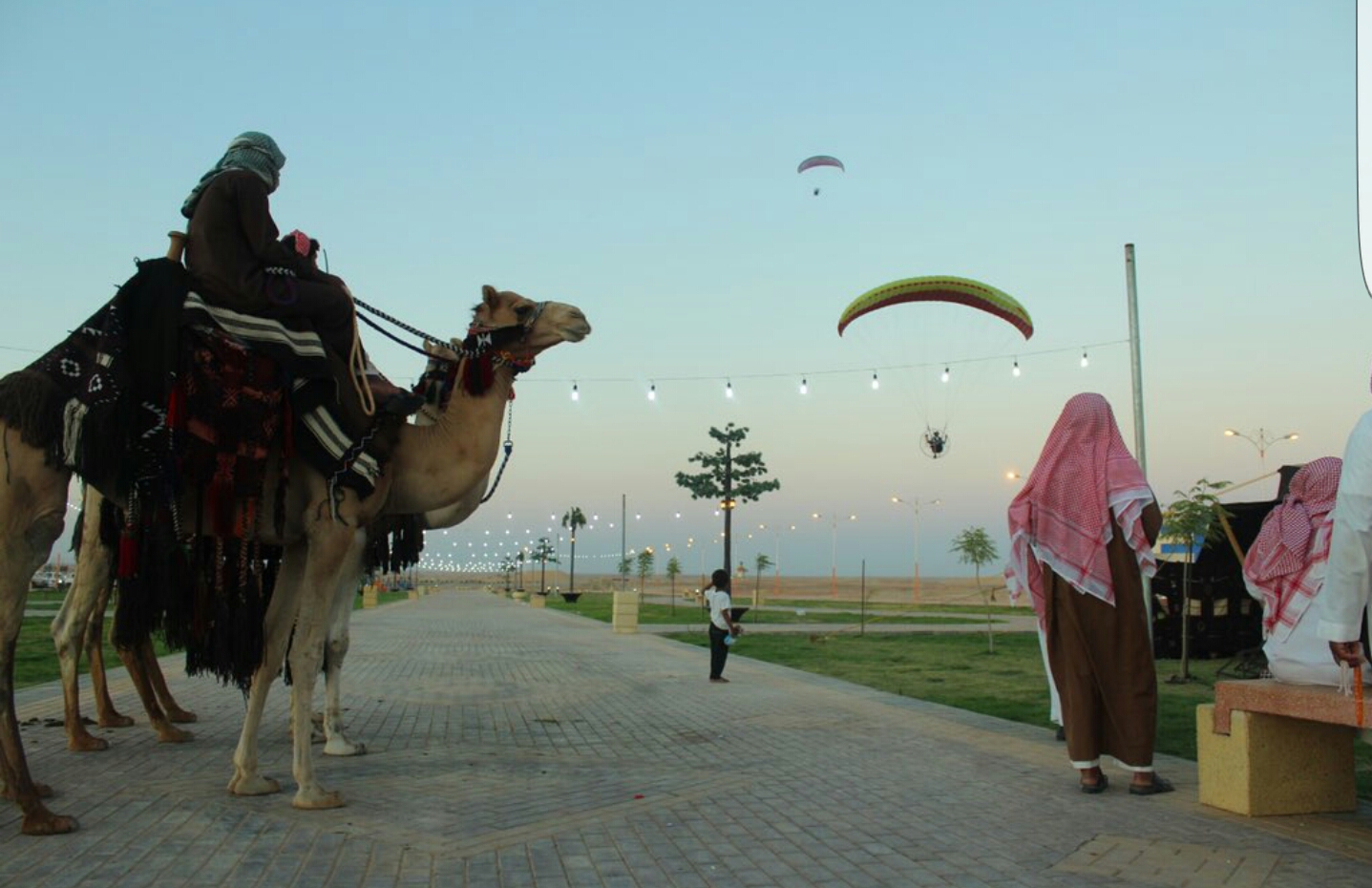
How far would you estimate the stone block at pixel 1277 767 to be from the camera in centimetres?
635

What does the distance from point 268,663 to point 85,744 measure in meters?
2.35

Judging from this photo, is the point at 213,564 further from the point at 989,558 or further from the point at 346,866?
the point at 989,558

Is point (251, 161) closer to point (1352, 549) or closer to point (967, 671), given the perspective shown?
point (1352, 549)

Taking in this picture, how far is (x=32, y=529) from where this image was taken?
5758mm

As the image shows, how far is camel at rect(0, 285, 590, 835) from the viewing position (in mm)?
5633

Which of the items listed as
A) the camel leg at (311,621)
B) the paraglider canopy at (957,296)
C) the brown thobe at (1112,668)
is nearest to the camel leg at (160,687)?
the camel leg at (311,621)

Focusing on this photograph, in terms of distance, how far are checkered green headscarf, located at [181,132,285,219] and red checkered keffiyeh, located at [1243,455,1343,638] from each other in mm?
6967

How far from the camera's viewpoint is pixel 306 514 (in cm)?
659

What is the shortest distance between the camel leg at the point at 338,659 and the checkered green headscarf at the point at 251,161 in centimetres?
292

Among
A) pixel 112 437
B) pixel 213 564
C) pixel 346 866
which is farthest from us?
pixel 213 564

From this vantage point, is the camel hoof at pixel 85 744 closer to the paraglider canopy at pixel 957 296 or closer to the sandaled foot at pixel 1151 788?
the sandaled foot at pixel 1151 788

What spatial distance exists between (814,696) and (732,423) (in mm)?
37775

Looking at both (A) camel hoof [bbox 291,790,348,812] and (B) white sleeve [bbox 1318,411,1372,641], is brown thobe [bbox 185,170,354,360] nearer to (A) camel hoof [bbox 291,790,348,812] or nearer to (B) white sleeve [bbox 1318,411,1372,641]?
(A) camel hoof [bbox 291,790,348,812]

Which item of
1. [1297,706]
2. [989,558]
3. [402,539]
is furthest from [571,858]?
[989,558]
